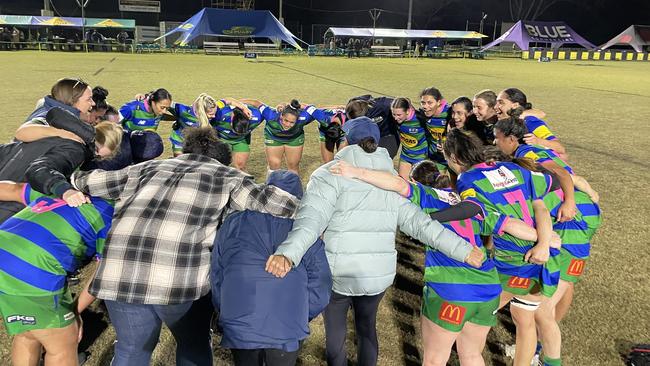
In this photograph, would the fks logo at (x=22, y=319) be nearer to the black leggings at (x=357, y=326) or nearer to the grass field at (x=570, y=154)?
the grass field at (x=570, y=154)

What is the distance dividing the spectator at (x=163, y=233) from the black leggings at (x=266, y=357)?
0.39m

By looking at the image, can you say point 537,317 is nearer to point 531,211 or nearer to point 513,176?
point 531,211

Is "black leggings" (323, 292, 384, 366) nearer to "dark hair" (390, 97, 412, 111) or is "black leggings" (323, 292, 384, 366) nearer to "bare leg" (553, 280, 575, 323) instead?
"bare leg" (553, 280, 575, 323)

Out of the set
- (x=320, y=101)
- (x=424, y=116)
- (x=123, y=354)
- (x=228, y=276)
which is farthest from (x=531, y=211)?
(x=320, y=101)

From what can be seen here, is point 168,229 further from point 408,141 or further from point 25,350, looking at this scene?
point 408,141

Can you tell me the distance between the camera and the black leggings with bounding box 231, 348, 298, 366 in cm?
236

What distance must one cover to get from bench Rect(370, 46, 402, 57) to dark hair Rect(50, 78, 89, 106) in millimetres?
Result: 53611

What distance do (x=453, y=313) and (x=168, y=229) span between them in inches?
69.1

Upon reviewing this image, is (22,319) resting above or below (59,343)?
above

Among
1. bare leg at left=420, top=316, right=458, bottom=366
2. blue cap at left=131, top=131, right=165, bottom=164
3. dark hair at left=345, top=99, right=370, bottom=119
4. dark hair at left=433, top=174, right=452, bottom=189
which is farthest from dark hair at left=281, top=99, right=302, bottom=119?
bare leg at left=420, top=316, right=458, bottom=366

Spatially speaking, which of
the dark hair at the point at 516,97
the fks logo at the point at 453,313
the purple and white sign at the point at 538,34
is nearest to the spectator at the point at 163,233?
the fks logo at the point at 453,313

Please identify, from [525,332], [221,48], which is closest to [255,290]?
[525,332]

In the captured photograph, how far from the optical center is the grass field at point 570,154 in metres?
4.10

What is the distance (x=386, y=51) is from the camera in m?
55.9
